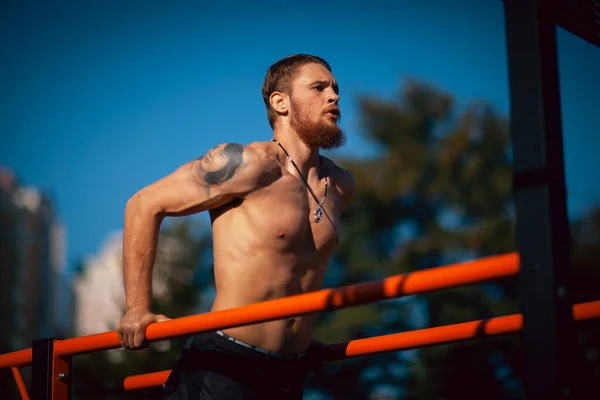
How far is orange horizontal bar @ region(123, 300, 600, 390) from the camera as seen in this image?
2.30m

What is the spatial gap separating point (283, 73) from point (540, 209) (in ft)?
6.20

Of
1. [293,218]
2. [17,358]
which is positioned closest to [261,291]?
[293,218]

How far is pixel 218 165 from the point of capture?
113 inches

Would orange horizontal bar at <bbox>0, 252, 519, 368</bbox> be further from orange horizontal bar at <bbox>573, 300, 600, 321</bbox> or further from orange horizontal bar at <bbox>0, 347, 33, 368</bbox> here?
orange horizontal bar at <bbox>573, 300, 600, 321</bbox>

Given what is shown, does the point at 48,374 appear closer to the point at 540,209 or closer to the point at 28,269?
the point at 540,209

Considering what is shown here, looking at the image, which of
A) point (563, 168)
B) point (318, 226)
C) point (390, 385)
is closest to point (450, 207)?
point (390, 385)

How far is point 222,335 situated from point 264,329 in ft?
0.50

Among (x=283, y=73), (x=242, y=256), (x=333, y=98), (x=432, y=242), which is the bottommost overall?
(x=242, y=256)

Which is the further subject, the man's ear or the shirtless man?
the man's ear

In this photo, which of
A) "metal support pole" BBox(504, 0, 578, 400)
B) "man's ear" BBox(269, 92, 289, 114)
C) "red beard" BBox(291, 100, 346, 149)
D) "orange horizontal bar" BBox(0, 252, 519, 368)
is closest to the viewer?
"metal support pole" BBox(504, 0, 578, 400)

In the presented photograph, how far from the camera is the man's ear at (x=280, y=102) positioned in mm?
3336

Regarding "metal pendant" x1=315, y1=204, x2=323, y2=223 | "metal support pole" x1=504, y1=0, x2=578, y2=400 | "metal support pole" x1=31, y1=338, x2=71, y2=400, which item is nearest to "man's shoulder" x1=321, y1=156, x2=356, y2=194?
"metal pendant" x1=315, y1=204, x2=323, y2=223

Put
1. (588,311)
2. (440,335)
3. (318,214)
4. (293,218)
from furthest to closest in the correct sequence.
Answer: (318,214) < (293,218) < (440,335) < (588,311)

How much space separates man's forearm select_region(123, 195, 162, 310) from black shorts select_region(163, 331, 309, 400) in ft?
1.01
